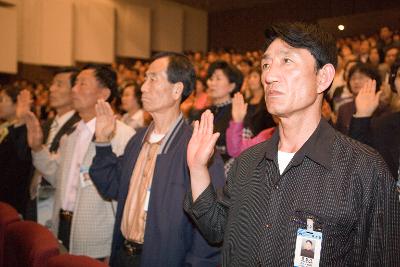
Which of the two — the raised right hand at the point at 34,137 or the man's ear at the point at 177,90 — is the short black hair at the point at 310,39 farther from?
the raised right hand at the point at 34,137

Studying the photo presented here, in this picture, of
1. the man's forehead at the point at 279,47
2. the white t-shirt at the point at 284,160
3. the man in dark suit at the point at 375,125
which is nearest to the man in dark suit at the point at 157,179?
the white t-shirt at the point at 284,160

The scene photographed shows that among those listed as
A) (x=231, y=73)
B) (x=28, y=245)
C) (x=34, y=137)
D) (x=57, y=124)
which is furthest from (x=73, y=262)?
(x=231, y=73)

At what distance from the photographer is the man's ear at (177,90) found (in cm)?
189

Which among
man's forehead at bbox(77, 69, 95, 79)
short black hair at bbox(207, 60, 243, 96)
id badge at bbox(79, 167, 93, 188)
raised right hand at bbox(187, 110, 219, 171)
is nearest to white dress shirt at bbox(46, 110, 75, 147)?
man's forehead at bbox(77, 69, 95, 79)

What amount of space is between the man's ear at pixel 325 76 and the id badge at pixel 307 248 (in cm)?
40

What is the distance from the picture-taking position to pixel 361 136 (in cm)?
202

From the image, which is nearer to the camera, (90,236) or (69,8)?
(90,236)

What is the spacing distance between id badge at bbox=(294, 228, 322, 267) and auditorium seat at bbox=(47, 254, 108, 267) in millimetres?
549

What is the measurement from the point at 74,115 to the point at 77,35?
6787 mm

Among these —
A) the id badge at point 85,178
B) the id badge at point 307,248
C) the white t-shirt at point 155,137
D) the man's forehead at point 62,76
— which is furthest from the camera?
the man's forehead at point 62,76

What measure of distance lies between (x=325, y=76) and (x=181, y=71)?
892 millimetres

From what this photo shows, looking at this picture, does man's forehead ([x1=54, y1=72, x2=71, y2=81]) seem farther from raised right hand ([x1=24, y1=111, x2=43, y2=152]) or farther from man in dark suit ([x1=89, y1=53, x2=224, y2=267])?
man in dark suit ([x1=89, y1=53, x2=224, y2=267])

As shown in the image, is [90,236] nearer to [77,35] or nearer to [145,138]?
[145,138]

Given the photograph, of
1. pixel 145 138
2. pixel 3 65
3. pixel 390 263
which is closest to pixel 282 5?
pixel 3 65
